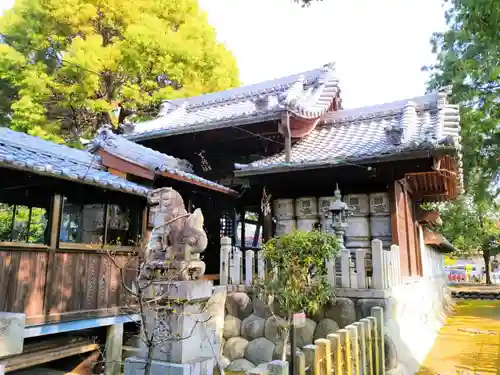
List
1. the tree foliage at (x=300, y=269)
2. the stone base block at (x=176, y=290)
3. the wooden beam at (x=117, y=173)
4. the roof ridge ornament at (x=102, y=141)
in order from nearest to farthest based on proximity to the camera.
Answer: the stone base block at (x=176, y=290)
the tree foliage at (x=300, y=269)
the wooden beam at (x=117, y=173)
the roof ridge ornament at (x=102, y=141)

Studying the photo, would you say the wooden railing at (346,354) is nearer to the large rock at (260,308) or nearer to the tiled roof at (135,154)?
the large rock at (260,308)

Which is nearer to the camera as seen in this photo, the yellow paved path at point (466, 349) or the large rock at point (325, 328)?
the large rock at point (325, 328)

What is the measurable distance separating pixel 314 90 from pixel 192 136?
498cm

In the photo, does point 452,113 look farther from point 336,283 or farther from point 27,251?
point 27,251

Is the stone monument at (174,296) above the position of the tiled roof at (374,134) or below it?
below

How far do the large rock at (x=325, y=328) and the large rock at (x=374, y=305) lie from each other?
1.90ft

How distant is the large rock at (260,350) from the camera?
8.52m

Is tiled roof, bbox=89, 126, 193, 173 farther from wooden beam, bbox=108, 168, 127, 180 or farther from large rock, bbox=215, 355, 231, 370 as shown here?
large rock, bbox=215, 355, 231, 370

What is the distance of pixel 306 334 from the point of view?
8320 mm

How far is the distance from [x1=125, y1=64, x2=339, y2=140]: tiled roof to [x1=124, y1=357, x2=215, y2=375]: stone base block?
25.2 ft

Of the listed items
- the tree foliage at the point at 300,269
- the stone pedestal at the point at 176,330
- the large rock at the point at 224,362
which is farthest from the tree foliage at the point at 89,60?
the stone pedestal at the point at 176,330

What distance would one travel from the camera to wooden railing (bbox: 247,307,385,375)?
3.94 meters

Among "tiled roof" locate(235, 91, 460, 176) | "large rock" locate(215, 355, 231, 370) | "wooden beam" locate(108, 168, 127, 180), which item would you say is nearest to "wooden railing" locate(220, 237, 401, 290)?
"large rock" locate(215, 355, 231, 370)

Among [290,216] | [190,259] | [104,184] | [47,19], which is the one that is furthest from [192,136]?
[47,19]
